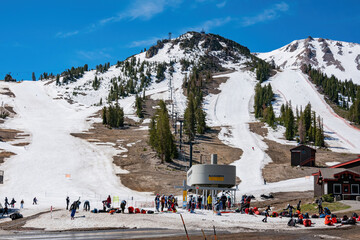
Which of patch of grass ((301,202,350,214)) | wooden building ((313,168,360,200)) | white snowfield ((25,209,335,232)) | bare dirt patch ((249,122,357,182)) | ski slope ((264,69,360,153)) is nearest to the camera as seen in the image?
white snowfield ((25,209,335,232))

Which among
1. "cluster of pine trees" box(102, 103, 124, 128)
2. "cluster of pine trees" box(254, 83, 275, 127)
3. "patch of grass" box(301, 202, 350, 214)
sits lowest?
"patch of grass" box(301, 202, 350, 214)

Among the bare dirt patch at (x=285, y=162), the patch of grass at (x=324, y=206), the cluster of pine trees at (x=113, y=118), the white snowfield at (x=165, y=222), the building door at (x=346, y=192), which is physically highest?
the cluster of pine trees at (x=113, y=118)

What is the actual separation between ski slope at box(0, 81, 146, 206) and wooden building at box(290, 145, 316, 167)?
114 feet

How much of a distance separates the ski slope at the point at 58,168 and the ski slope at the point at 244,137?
66.0ft

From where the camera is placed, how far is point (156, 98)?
181750 mm

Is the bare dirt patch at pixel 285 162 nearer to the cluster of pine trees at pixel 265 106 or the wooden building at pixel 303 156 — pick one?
the wooden building at pixel 303 156

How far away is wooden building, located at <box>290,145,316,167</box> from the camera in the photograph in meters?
80.6

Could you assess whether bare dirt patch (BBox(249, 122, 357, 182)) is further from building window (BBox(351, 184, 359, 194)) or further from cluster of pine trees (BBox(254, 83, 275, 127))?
building window (BBox(351, 184, 359, 194))

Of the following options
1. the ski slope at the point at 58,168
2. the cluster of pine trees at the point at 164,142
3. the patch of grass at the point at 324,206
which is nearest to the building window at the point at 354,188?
the patch of grass at the point at 324,206

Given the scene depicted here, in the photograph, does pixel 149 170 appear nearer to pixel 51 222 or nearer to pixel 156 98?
pixel 51 222

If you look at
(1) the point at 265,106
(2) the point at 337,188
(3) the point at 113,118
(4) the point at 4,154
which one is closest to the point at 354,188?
(2) the point at 337,188

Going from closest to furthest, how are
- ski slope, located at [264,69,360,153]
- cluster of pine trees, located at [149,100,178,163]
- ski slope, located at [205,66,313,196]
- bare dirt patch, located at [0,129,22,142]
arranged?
ski slope, located at [205,66,313,196] → cluster of pine trees, located at [149,100,178,163] → bare dirt patch, located at [0,129,22,142] → ski slope, located at [264,69,360,153]

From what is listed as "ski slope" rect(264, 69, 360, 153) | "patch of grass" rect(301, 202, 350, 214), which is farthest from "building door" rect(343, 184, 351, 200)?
"ski slope" rect(264, 69, 360, 153)

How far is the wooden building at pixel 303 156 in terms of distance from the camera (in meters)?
80.6
